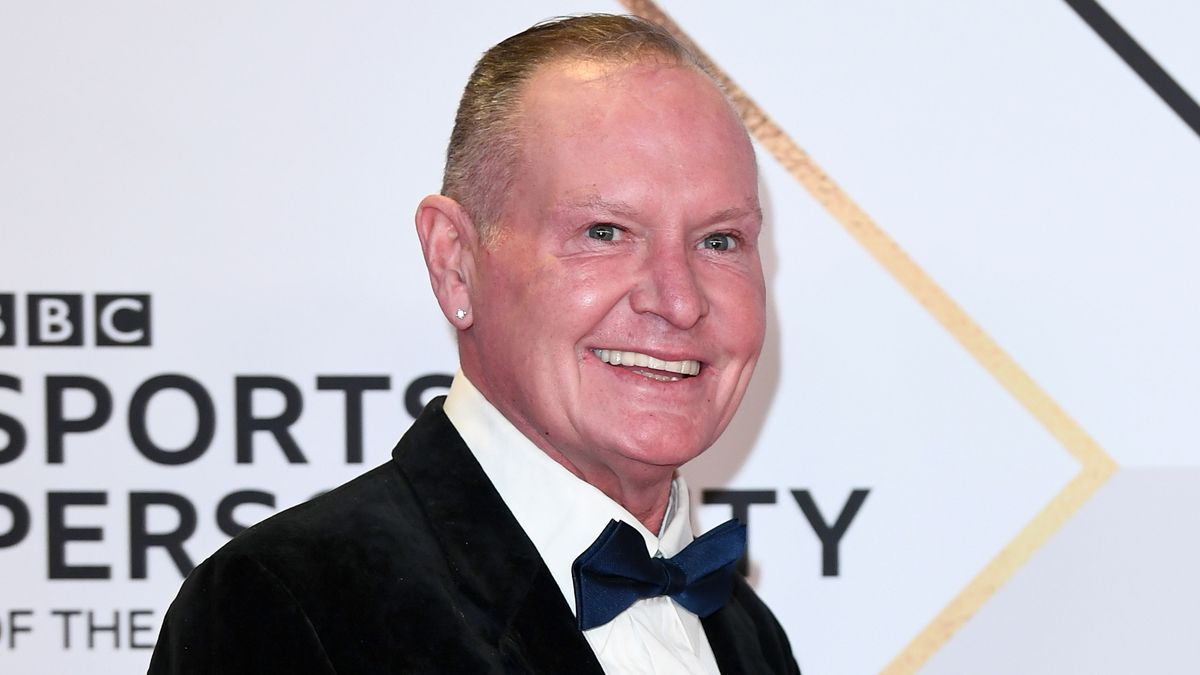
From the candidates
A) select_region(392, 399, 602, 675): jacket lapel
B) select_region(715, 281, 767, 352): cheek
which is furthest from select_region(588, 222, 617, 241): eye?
select_region(392, 399, 602, 675): jacket lapel

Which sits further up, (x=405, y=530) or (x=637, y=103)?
(x=637, y=103)

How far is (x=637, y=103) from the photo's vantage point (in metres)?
1.22

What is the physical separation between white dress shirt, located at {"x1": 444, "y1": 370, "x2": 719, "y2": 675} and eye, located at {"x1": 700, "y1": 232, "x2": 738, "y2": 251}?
0.23 meters

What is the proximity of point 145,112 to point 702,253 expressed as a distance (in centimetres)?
92

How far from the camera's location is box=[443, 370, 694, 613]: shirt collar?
1244 mm

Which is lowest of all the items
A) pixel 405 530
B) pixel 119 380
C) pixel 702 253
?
pixel 405 530

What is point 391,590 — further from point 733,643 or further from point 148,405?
point 148,405

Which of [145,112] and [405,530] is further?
[145,112]

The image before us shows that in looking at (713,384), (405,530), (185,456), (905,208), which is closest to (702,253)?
(713,384)

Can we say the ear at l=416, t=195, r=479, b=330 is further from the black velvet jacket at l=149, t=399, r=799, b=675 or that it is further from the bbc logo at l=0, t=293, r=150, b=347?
the bbc logo at l=0, t=293, r=150, b=347

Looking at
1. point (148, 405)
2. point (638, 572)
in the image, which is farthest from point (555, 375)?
point (148, 405)

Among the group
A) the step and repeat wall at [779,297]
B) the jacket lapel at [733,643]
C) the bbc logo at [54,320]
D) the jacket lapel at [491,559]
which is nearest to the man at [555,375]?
the jacket lapel at [491,559]

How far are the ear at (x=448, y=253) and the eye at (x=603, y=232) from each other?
0.38ft

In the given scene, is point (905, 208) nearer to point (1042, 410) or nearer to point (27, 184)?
point (1042, 410)
